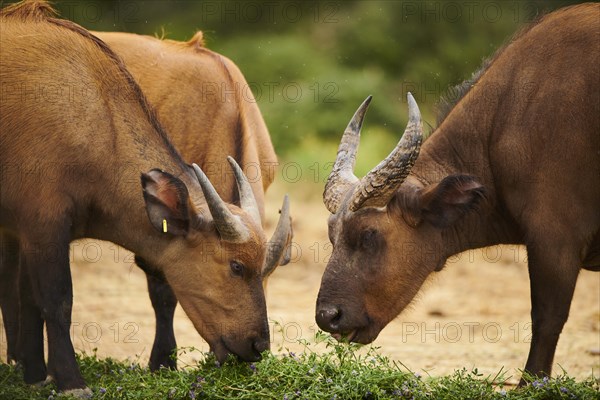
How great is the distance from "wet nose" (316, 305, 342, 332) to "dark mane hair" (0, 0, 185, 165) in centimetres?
161

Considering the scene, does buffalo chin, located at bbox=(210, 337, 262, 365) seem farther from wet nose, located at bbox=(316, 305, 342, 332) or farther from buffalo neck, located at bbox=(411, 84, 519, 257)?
buffalo neck, located at bbox=(411, 84, 519, 257)

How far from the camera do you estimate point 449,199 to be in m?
7.43

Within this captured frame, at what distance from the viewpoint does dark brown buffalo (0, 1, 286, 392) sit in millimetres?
7133

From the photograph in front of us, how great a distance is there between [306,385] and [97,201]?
216cm

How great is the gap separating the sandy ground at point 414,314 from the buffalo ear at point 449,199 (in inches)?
24.7

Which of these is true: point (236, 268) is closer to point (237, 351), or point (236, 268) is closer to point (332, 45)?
point (237, 351)

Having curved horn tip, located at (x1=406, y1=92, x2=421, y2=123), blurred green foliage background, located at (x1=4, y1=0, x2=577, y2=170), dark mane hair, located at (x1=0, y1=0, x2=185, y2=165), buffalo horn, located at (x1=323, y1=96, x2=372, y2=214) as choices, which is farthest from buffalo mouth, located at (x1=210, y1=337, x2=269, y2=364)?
blurred green foliage background, located at (x1=4, y1=0, x2=577, y2=170)

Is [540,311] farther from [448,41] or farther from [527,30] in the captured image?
[448,41]

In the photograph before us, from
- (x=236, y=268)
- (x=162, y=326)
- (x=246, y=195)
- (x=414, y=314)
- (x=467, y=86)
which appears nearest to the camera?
(x=236, y=268)

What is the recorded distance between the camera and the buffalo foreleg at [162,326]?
8.45 m

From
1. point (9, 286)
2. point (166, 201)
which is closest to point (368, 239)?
point (166, 201)

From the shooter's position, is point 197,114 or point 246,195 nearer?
point 246,195

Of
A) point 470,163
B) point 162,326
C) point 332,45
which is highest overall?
point 332,45

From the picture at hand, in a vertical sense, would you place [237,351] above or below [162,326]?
above
